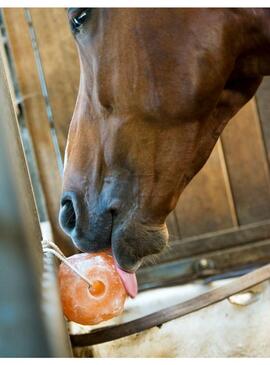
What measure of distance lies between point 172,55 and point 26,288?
50 centimetres

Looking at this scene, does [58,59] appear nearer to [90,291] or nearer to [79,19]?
[79,19]

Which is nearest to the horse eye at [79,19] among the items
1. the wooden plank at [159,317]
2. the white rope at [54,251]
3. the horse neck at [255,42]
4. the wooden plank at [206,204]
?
the horse neck at [255,42]

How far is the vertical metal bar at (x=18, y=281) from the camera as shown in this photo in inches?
20.1

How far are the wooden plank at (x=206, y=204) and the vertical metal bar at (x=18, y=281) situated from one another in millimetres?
1825

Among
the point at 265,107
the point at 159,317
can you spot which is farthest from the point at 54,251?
the point at 265,107

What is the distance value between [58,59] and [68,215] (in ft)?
4.66

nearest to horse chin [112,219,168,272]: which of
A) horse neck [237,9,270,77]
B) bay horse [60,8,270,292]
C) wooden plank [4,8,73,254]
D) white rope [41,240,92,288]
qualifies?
bay horse [60,8,270,292]

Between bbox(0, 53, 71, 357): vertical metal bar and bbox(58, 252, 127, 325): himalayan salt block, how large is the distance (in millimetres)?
232

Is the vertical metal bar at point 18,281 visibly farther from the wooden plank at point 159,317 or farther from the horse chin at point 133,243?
the wooden plank at point 159,317

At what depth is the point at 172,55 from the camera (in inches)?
35.6

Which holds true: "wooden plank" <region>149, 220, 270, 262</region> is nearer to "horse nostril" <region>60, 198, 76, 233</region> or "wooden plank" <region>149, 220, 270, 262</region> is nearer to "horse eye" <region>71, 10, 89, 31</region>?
"horse nostril" <region>60, 198, 76, 233</region>

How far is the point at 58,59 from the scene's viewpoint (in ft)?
7.56

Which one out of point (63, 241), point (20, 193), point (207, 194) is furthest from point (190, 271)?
point (20, 193)

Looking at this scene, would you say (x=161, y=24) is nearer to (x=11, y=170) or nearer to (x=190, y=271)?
(x=11, y=170)
